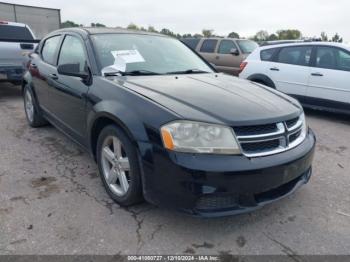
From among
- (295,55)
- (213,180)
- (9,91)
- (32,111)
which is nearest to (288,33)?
(295,55)

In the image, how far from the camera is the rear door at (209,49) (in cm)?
1191

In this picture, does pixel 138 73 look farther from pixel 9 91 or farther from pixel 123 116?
pixel 9 91

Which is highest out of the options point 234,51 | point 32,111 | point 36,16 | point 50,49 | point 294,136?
point 36,16

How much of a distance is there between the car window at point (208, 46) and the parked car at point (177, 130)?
27.6 ft

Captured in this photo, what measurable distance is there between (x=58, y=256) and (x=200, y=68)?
103 inches

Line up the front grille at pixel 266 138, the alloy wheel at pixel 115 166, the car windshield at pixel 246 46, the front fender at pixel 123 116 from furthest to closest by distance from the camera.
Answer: the car windshield at pixel 246 46, the alloy wheel at pixel 115 166, the front fender at pixel 123 116, the front grille at pixel 266 138

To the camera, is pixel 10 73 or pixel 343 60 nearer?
pixel 343 60

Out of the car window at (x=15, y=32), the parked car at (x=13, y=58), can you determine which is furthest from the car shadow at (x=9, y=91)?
the car window at (x=15, y=32)

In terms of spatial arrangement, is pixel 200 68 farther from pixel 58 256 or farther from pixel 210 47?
pixel 210 47

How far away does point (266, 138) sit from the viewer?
8.37 feet

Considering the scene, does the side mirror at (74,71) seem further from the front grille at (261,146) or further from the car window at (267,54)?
the car window at (267,54)

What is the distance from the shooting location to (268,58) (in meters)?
7.35

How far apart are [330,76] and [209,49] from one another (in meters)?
6.43

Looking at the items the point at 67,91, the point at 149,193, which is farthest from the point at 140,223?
the point at 67,91
